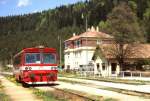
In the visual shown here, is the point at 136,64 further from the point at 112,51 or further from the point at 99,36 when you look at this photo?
the point at 99,36

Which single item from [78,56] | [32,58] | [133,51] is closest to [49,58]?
[32,58]

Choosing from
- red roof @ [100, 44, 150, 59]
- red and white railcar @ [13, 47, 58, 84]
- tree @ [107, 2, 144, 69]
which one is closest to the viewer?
red and white railcar @ [13, 47, 58, 84]

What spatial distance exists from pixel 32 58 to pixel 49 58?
1.32 metres

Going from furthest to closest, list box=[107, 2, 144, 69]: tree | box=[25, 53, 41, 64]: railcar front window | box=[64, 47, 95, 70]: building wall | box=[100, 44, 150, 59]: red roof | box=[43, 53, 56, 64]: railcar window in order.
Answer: box=[64, 47, 95, 70]: building wall
box=[100, 44, 150, 59]: red roof
box=[107, 2, 144, 69]: tree
box=[43, 53, 56, 64]: railcar window
box=[25, 53, 41, 64]: railcar front window

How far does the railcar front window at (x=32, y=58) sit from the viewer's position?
107 feet

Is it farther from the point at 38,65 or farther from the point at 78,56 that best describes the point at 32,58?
the point at 78,56

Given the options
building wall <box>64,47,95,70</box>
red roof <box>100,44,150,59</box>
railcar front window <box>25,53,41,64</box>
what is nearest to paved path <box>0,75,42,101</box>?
railcar front window <box>25,53,41,64</box>

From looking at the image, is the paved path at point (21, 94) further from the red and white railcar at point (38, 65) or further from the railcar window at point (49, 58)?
the railcar window at point (49, 58)

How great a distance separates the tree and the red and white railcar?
3458cm

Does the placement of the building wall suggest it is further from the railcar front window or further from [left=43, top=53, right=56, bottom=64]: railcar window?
the railcar front window

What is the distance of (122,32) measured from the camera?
67.1 m

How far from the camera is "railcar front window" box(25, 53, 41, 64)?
32.6 metres

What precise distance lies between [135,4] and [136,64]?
191ft

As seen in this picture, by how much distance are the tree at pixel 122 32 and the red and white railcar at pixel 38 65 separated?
113 ft
